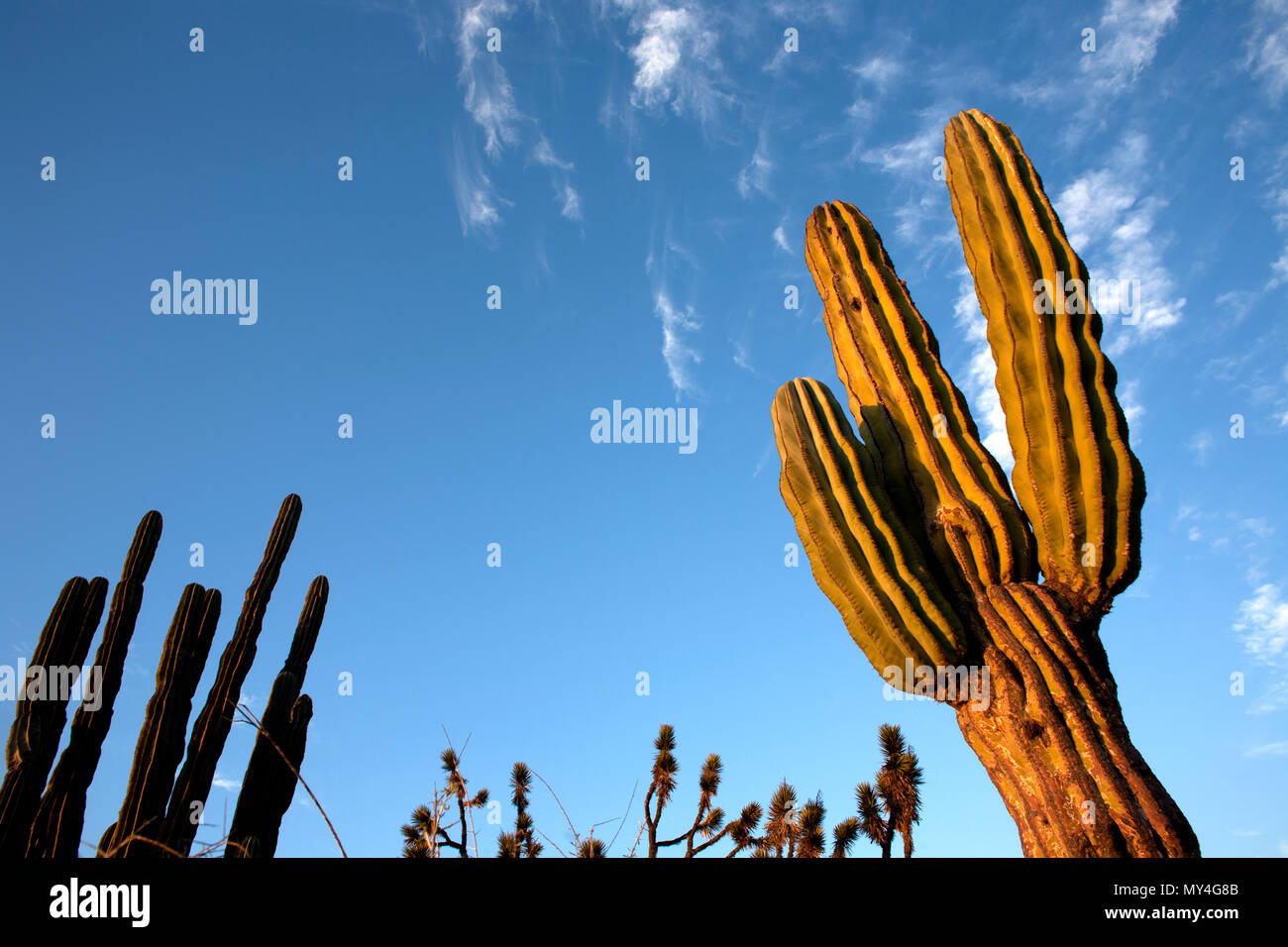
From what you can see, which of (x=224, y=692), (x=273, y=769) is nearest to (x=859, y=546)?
(x=273, y=769)

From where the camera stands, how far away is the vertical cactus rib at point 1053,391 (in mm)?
3789

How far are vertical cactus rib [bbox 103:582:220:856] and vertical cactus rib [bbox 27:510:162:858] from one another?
0.59 meters

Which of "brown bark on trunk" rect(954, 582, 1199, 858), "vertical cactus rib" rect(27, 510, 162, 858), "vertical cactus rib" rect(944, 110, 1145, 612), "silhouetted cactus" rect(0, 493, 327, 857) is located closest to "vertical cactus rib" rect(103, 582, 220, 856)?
"silhouetted cactus" rect(0, 493, 327, 857)

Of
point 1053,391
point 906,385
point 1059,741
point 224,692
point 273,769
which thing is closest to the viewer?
point 1059,741

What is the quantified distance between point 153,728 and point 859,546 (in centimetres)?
619

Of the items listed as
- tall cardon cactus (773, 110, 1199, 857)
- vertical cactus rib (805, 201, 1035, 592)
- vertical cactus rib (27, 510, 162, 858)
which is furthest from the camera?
vertical cactus rib (27, 510, 162, 858)

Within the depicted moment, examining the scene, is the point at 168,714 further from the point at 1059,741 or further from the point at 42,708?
the point at 1059,741

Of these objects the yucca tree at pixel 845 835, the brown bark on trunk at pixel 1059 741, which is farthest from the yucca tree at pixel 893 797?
the brown bark on trunk at pixel 1059 741

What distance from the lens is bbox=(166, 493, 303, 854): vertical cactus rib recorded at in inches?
254

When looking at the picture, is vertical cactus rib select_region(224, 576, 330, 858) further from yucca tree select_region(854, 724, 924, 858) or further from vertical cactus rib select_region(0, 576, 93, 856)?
yucca tree select_region(854, 724, 924, 858)

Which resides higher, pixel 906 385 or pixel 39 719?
pixel 906 385

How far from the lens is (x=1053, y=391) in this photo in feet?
12.9
